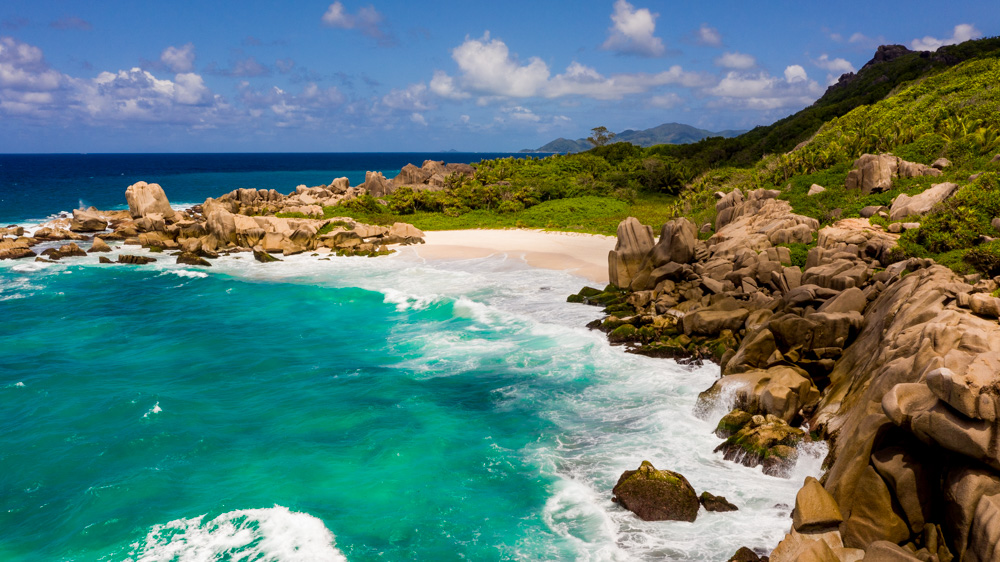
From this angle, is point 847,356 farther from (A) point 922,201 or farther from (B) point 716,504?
(A) point 922,201

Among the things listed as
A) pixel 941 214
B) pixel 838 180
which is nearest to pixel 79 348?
pixel 941 214

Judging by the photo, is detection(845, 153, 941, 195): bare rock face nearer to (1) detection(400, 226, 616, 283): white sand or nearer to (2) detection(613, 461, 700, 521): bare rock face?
(1) detection(400, 226, 616, 283): white sand

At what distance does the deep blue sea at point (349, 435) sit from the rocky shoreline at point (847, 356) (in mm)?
1529

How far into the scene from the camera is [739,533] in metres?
13.5

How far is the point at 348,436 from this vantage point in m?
19.6

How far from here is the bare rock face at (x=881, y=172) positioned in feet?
106

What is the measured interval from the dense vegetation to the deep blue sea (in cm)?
1282

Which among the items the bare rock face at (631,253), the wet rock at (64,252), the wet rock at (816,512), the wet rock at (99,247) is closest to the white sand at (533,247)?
the bare rock face at (631,253)

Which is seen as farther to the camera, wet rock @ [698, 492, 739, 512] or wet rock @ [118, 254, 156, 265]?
wet rock @ [118, 254, 156, 265]

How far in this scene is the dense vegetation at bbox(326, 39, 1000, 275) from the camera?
951 inches

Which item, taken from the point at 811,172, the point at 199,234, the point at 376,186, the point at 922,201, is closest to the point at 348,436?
the point at 922,201

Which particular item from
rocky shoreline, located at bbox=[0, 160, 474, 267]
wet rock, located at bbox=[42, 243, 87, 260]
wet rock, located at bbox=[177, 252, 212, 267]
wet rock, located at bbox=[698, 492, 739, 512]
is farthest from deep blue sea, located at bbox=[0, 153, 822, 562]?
rocky shoreline, located at bbox=[0, 160, 474, 267]

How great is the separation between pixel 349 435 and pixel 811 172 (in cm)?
3730

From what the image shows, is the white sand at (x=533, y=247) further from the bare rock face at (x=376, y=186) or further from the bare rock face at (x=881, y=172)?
the bare rock face at (x=376, y=186)
